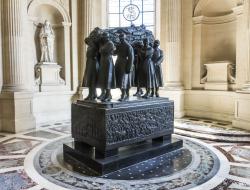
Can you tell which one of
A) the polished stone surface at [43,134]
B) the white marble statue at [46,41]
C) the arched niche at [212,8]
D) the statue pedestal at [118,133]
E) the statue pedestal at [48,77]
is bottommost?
the polished stone surface at [43,134]

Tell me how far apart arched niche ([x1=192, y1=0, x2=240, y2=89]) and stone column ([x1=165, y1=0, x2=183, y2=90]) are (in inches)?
25.4

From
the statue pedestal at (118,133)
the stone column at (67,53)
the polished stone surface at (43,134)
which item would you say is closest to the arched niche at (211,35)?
the stone column at (67,53)

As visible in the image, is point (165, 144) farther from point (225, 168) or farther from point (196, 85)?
point (196, 85)

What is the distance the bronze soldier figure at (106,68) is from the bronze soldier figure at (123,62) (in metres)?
0.18

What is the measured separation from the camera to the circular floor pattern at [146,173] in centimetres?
380

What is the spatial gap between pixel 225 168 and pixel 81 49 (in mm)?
7065

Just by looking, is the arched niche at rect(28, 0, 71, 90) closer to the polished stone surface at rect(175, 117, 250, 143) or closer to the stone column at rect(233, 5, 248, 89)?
the polished stone surface at rect(175, 117, 250, 143)

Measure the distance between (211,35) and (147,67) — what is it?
562cm

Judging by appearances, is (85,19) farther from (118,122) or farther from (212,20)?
(118,122)

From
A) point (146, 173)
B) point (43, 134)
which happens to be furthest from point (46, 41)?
point (146, 173)

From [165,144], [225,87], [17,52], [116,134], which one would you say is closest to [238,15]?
[225,87]

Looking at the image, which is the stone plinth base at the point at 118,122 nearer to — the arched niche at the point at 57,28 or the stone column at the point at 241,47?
the stone column at the point at 241,47

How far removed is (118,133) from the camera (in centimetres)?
464

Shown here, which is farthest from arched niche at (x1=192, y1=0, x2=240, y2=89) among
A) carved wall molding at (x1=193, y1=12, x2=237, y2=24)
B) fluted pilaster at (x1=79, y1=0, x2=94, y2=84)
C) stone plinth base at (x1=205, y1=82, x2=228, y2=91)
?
fluted pilaster at (x1=79, y1=0, x2=94, y2=84)
